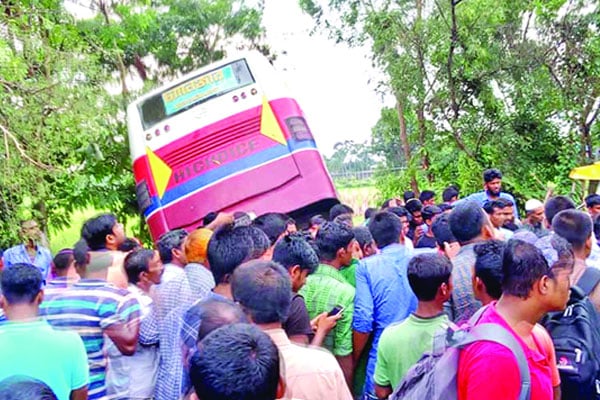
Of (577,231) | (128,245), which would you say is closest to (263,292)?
(577,231)

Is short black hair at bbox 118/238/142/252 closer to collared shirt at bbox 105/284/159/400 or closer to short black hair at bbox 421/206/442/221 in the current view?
collared shirt at bbox 105/284/159/400

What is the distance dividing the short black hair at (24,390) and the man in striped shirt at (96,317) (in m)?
1.27

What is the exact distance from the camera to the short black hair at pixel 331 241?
12.5 ft

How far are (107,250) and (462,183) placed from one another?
8.65 m

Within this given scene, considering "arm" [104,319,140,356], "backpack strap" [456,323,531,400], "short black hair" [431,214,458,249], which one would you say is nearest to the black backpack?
"backpack strap" [456,323,531,400]

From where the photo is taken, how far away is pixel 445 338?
7.07 ft

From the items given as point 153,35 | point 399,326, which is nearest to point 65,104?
point 399,326

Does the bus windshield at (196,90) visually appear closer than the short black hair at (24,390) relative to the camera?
No

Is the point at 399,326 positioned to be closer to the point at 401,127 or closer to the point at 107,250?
the point at 107,250

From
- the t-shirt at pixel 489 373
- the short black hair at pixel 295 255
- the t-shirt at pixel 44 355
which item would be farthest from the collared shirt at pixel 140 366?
the t-shirt at pixel 489 373

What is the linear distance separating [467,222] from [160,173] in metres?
4.92

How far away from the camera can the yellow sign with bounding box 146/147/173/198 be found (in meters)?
7.74

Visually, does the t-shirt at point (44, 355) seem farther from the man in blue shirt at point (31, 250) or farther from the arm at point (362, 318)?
the man in blue shirt at point (31, 250)

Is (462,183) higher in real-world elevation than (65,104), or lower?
lower
